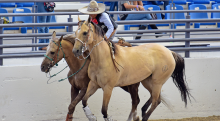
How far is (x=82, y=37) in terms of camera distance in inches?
139

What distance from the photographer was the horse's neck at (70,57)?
4.17 meters

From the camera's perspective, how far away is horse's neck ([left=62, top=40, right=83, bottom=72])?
4.17 m

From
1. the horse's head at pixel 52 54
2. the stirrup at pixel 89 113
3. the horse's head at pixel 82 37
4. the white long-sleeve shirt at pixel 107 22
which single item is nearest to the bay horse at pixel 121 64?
the horse's head at pixel 82 37

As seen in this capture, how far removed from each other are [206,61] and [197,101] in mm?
837

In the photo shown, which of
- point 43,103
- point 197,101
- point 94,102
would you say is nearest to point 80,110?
point 94,102

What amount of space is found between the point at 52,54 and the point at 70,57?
0.94ft

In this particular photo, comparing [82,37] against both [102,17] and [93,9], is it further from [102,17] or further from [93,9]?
[102,17]

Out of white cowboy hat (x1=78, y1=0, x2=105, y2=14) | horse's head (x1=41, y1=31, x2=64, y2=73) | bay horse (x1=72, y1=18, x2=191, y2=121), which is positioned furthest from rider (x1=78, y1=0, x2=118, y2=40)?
horse's head (x1=41, y1=31, x2=64, y2=73)

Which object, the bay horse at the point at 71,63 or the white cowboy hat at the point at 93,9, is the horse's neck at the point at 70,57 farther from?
the white cowboy hat at the point at 93,9

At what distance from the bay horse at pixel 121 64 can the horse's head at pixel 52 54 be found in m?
0.54

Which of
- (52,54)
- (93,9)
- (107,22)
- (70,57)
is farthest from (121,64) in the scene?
(52,54)

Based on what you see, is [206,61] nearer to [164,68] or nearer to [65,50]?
[164,68]

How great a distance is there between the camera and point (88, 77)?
4285mm

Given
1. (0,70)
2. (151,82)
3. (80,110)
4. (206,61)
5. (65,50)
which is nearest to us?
(65,50)
